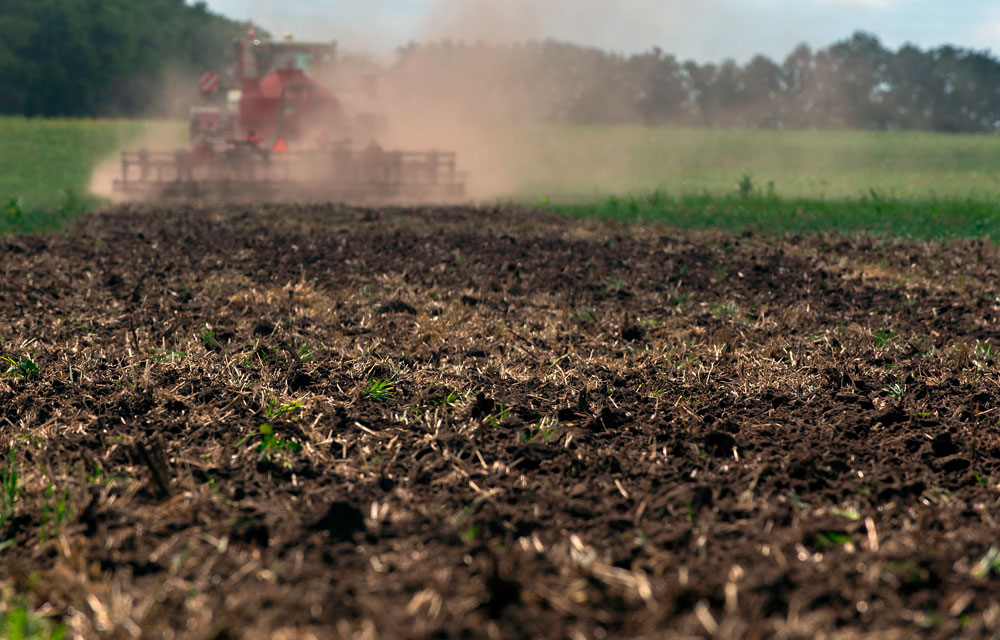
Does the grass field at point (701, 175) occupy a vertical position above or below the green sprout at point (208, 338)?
above

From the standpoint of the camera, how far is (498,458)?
3.64 meters

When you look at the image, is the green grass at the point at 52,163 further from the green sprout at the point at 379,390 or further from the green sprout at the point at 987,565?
the green sprout at the point at 987,565

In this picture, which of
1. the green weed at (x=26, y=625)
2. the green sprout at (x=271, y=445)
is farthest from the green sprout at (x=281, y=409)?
the green weed at (x=26, y=625)

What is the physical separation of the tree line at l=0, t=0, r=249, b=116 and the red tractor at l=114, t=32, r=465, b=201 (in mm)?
39618

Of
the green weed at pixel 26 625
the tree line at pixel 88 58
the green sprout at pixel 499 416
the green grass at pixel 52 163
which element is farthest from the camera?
the tree line at pixel 88 58

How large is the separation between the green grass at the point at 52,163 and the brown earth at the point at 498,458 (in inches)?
245

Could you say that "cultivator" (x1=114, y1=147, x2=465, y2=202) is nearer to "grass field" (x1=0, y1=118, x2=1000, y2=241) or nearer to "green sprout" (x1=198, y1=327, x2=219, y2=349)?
"grass field" (x1=0, y1=118, x2=1000, y2=241)

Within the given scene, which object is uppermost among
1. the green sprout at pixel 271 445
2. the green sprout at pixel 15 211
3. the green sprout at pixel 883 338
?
the green sprout at pixel 15 211

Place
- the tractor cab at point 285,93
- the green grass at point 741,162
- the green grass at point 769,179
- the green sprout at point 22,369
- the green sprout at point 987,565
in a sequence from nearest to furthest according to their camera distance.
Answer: the green sprout at point 987,565 < the green sprout at point 22,369 < the green grass at point 769,179 < the tractor cab at point 285,93 < the green grass at point 741,162

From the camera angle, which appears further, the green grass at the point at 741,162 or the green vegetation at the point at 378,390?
the green grass at the point at 741,162

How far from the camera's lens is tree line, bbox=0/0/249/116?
52625mm

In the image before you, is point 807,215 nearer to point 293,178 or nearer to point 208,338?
point 293,178

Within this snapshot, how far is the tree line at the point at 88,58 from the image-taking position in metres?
52.6

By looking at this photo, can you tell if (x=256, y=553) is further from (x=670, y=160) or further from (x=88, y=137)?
(x=88, y=137)
